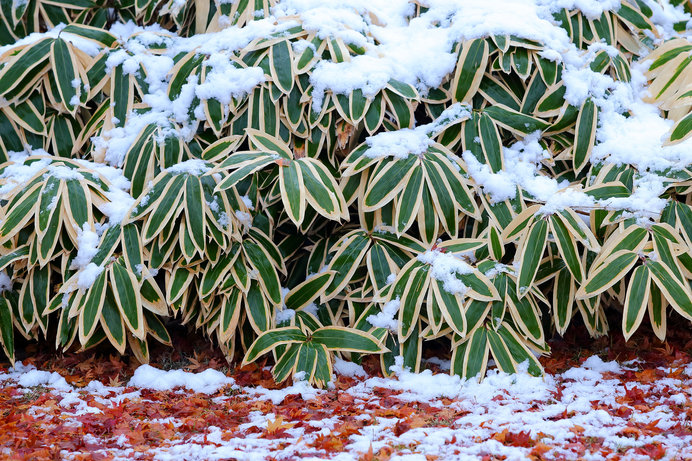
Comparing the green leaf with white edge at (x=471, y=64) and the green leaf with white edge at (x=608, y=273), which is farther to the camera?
the green leaf with white edge at (x=471, y=64)

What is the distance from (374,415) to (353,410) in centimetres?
7

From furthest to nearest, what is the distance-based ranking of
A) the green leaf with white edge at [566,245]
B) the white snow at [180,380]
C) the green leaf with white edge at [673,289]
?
the white snow at [180,380], the green leaf with white edge at [566,245], the green leaf with white edge at [673,289]

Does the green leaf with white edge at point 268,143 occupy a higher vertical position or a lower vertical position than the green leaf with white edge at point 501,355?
higher

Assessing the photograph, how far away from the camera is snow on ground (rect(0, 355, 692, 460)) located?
1.54 m

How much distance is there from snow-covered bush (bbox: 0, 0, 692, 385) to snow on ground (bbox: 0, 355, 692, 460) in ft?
0.34

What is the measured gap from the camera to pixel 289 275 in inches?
92.9

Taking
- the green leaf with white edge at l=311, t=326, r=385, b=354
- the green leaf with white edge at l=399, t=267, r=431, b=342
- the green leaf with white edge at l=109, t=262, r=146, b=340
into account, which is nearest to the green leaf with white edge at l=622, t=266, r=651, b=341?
the green leaf with white edge at l=399, t=267, r=431, b=342

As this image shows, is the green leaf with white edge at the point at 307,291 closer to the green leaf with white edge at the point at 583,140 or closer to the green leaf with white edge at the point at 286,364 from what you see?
the green leaf with white edge at the point at 286,364

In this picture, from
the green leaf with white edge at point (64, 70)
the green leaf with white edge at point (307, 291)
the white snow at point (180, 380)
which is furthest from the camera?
the green leaf with white edge at point (64, 70)

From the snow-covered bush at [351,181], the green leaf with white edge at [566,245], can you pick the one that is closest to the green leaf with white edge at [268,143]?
the snow-covered bush at [351,181]

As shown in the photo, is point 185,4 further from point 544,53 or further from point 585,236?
point 585,236

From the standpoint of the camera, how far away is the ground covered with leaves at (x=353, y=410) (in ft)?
5.08

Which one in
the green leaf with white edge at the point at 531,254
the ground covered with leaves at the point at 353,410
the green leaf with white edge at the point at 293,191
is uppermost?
the green leaf with white edge at the point at 293,191

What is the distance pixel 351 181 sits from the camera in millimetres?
2180
